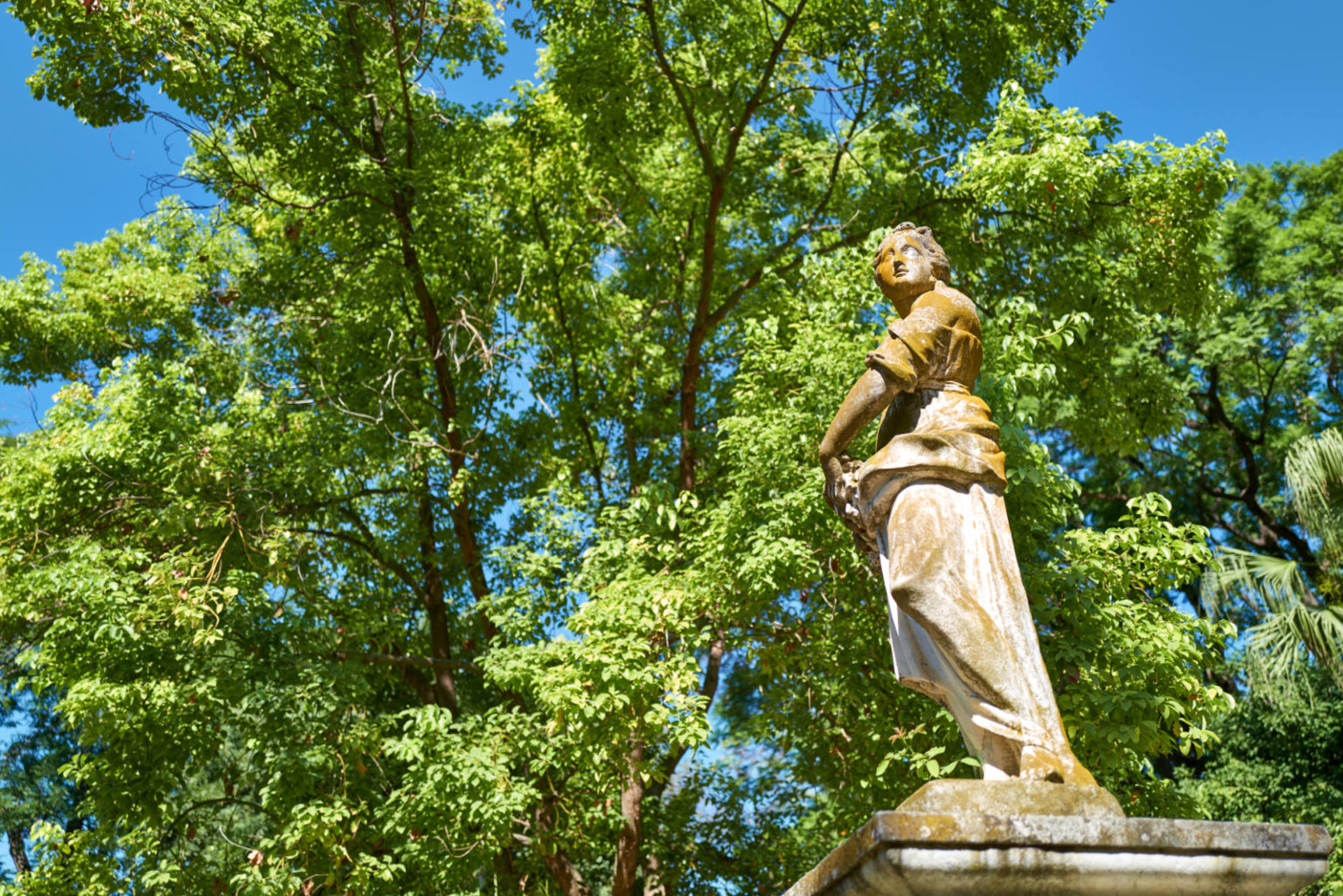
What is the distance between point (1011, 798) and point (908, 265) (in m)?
2.03

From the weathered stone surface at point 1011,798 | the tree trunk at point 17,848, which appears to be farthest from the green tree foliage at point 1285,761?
the tree trunk at point 17,848

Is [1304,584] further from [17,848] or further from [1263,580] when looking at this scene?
[17,848]

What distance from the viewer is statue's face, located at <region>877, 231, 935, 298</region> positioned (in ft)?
13.6

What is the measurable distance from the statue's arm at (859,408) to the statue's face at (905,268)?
49 cm

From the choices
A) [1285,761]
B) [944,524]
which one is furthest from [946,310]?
[1285,761]

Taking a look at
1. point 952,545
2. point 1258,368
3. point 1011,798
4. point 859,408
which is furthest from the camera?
point 1258,368

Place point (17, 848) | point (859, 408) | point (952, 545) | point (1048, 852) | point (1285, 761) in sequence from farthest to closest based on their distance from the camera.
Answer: point (17, 848), point (1285, 761), point (859, 408), point (952, 545), point (1048, 852)

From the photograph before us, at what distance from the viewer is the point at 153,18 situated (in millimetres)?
9875

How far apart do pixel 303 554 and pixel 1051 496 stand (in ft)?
23.9

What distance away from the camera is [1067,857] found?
2709mm

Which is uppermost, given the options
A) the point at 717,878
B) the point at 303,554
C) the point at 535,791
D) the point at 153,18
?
the point at 153,18

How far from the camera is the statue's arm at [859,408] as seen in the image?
3.76m

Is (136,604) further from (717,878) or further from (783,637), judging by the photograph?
(717,878)

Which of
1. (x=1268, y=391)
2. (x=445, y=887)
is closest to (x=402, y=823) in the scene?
(x=445, y=887)
